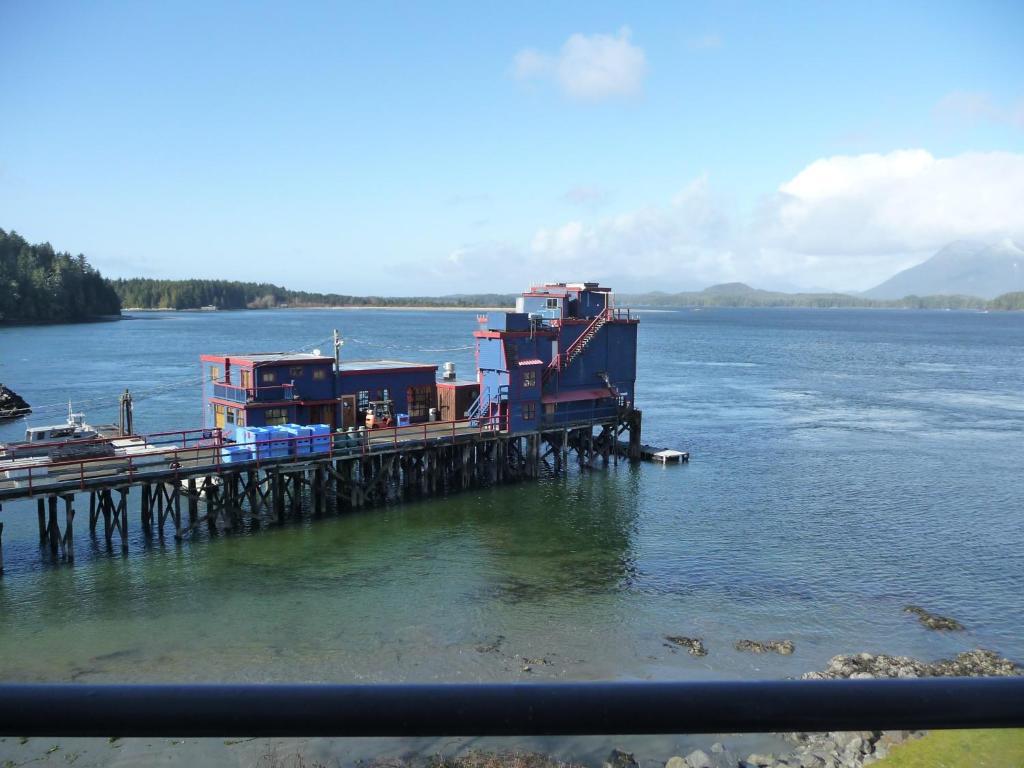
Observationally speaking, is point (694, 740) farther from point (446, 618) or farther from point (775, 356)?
point (775, 356)

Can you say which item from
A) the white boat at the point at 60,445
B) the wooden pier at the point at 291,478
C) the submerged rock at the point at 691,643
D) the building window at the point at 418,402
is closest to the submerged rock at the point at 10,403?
the wooden pier at the point at 291,478

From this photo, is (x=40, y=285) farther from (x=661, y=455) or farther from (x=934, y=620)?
(x=934, y=620)

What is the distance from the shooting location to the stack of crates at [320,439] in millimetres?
39219

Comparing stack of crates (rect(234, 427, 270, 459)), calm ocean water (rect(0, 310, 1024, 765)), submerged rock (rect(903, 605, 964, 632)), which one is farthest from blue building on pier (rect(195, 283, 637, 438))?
submerged rock (rect(903, 605, 964, 632))

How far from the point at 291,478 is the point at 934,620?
28.8m

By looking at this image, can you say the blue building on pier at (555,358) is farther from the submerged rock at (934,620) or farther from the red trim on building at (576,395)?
the submerged rock at (934,620)

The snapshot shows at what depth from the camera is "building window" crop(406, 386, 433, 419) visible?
47.2 meters

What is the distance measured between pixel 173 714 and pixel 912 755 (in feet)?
64.1

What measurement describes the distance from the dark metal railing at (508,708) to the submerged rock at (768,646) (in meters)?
25.3

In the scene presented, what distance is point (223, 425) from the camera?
4181cm

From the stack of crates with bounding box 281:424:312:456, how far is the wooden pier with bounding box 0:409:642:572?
1.09 ft

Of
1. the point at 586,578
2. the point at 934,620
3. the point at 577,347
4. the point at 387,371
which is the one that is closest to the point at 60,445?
the point at 387,371

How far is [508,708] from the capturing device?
6.21 ft

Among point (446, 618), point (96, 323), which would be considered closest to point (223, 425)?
point (446, 618)
